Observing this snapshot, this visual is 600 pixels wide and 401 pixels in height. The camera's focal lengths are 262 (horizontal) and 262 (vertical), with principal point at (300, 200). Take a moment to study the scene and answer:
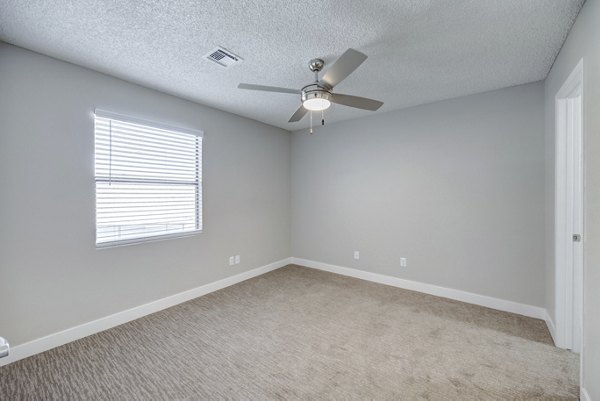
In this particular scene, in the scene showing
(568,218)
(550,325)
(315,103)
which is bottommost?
(550,325)

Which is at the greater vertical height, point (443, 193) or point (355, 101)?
point (355, 101)

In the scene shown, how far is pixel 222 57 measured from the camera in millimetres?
2273

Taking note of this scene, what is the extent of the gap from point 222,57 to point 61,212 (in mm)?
1985

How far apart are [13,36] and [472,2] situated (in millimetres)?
3261

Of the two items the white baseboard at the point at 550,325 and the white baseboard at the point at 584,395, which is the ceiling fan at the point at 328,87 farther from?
the white baseboard at the point at 550,325

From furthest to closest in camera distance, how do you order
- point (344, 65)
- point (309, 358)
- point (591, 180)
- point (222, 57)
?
point (222, 57) → point (309, 358) → point (344, 65) → point (591, 180)

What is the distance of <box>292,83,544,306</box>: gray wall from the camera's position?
2.86 meters

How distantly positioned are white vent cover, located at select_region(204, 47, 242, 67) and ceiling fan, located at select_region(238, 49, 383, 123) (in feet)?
1.19

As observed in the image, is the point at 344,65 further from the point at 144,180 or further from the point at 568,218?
the point at 144,180

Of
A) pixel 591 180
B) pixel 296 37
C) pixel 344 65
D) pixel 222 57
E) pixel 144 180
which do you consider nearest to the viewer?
pixel 591 180

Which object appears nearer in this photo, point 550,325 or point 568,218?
point 568,218

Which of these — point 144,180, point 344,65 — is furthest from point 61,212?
point 344,65

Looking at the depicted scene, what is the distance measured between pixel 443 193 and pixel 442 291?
126 centimetres

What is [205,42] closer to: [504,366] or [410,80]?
[410,80]
